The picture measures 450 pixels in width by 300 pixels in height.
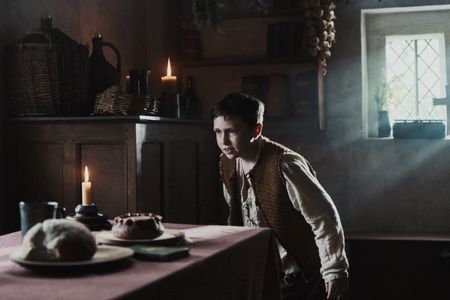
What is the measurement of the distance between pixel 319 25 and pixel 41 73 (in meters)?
1.77

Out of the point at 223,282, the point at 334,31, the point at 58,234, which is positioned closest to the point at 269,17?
the point at 334,31

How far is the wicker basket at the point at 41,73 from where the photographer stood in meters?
2.97

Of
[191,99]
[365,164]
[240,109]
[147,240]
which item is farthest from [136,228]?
[365,164]

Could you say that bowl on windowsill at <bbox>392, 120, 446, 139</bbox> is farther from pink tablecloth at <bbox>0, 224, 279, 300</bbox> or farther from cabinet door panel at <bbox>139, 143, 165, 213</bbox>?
pink tablecloth at <bbox>0, 224, 279, 300</bbox>

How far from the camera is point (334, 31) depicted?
421 cm

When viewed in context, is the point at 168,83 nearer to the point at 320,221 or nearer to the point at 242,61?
the point at 242,61

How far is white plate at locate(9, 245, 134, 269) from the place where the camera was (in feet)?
4.58

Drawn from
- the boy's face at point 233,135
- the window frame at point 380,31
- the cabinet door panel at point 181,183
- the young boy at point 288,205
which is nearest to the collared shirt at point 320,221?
the young boy at point 288,205

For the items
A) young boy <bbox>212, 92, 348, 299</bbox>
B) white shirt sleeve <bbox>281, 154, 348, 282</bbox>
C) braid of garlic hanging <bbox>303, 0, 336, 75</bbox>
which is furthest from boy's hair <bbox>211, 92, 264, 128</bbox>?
braid of garlic hanging <bbox>303, 0, 336, 75</bbox>

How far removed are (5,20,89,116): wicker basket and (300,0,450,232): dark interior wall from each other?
1851mm

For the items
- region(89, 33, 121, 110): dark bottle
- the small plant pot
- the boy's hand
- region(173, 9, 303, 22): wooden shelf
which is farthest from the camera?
the small plant pot

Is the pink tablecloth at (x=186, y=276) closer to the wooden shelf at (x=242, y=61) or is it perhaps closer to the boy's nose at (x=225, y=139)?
the boy's nose at (x=225, y=139)

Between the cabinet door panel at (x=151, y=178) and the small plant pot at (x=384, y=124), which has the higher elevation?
the small plant pot at (x=384, y=124)

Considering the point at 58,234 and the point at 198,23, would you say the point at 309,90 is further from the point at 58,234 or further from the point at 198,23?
the point at 58,234
